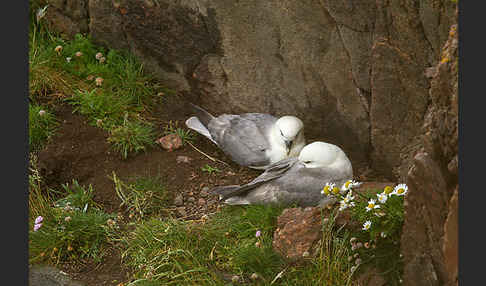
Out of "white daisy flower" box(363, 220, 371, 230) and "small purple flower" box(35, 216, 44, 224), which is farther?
"small purple flower" box(35, 216, 44, 224)

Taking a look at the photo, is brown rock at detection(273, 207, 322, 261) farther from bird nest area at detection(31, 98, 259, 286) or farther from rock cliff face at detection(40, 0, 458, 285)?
bird nest area at detection(31, 98, 259, 286)

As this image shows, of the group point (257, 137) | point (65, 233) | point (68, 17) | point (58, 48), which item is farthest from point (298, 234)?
point (68, 17)

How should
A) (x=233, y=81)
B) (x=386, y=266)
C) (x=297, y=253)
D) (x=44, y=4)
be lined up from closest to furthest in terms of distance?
(x=386, y=266)
(x=297, y=253)
(x=233, y=81)
(x=44, y=4)

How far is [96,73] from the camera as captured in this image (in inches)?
204

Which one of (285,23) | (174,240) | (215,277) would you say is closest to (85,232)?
(174,240)

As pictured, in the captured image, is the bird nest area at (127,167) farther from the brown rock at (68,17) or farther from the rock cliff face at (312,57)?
the brown rock at (68,17)

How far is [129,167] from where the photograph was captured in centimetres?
469

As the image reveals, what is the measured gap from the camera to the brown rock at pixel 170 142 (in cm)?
488

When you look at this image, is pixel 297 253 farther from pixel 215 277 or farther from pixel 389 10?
pixel 389 10

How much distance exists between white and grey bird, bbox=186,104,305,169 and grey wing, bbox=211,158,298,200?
26 centimetres

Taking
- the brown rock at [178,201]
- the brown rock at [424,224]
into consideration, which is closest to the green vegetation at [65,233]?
the brown rock at [178,201]

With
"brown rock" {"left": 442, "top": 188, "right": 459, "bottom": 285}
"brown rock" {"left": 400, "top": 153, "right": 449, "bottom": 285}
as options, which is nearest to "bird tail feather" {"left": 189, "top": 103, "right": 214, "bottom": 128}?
"brown rock" {"left": 400, "top": 153, "right": 449, "bottom": 285}

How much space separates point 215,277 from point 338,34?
188 cm

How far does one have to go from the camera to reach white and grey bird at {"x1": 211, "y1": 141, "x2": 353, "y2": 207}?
4.05 m
